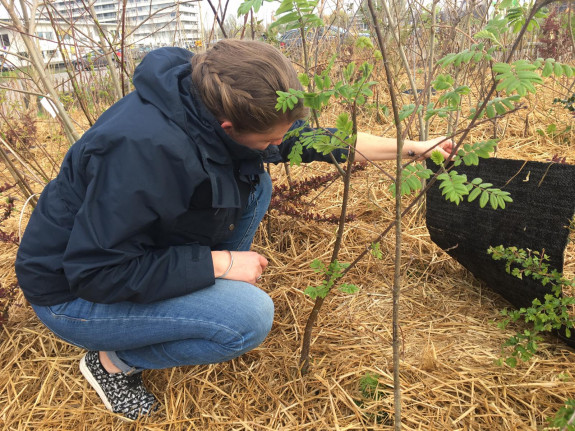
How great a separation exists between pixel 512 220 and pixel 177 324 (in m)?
1.31

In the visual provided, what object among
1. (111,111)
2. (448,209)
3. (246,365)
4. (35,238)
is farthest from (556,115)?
(35,238)

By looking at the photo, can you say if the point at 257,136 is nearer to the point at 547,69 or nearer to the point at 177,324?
the point at 177,324

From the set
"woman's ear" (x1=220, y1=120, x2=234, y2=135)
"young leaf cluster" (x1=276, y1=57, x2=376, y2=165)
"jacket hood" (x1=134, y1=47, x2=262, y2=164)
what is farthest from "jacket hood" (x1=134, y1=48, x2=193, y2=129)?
"young leaf cluster" (x1=276, y1=57, x2=376, y2=165)

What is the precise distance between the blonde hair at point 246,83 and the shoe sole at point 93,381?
1139 mm

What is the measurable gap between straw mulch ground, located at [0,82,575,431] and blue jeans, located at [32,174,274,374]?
22 centimetres

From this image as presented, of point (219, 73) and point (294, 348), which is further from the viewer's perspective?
point (294, 348)

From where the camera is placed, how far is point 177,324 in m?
1.45

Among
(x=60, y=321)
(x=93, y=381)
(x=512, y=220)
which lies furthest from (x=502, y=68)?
(x=93, y=381)

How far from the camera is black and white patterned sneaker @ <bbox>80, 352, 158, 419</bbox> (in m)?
1.57

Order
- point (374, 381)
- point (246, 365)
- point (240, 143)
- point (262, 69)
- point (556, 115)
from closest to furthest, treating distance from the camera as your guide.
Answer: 1. point (262, 69)
2. point (240, 143)
3. point (374, 381)
4. point (246, 365)
5. point (556, 115)

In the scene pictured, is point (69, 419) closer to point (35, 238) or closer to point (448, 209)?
point (35, 238)

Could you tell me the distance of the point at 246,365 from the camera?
1735 millimetres

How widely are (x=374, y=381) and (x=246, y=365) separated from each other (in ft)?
1.73

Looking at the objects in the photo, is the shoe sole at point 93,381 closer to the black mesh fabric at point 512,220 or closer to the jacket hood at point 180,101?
the jacket hood at point 180,101
